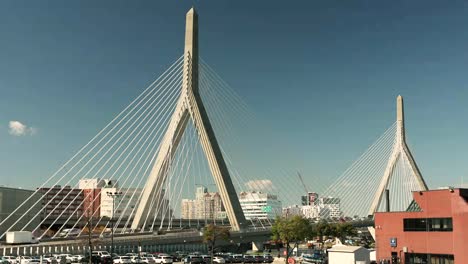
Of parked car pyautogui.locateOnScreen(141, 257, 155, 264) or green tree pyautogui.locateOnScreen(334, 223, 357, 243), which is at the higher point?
parked car pyautogui.locateOnScreen(141, 257, 155, 264)

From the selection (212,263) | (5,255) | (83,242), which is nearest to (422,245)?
(212,263)

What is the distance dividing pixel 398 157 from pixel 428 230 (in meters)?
84.3

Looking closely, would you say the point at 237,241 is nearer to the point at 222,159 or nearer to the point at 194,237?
the point at 194,237

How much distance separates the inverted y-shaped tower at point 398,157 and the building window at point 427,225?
74210 mm

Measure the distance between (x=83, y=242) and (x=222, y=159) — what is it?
21050 millimetres

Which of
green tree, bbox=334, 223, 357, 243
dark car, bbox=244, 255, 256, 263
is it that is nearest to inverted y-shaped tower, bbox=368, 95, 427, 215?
green tree, bbox=334, 223, 357, 243

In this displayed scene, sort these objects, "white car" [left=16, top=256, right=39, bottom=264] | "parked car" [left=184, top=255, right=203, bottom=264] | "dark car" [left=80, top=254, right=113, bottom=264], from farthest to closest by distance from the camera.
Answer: "parked car" [left=184, top=255, right=203, bottom=264]
"dark car" [left=80, top=254, right=113, bottom=264]
"white car" [left=16, top=256, right=39, bottom=264]

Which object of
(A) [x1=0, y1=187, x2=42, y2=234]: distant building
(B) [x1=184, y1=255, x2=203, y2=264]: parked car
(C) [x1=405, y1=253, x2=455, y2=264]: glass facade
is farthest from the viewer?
(A) [x1=0, y1=187, x2=42, y2=234]: distant building

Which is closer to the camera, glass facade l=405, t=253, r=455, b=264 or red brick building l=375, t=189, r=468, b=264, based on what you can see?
red brick building l=375, t=189, r=468, b=264

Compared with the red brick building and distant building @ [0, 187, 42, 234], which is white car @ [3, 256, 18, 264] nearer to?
the red brick building

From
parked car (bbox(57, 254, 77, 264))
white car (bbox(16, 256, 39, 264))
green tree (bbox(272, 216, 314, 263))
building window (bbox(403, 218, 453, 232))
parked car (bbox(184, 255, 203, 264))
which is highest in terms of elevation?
building window (bbox(403, 218, 453, 232))

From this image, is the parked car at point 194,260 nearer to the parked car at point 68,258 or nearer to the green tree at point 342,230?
the parked car at point 68,258

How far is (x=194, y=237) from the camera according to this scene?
247 ft

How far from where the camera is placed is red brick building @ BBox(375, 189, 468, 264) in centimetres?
4406
